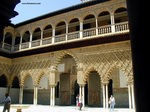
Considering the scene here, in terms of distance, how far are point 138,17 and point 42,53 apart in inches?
640

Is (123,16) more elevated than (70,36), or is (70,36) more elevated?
(123,16)

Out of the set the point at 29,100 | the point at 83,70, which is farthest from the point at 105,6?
the point at 29,100

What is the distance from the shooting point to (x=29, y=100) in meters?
20.8

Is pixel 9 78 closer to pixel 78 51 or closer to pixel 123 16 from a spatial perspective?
pixel 78 51

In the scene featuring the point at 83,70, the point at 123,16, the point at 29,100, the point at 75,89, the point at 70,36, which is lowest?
the point at 29,100

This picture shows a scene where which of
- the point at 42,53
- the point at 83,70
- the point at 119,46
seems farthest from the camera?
the point at 42,53

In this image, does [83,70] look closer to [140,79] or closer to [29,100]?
[29,100]

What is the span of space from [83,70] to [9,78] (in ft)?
28.1

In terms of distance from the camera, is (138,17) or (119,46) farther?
(119,46)

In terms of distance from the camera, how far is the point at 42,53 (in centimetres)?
1697

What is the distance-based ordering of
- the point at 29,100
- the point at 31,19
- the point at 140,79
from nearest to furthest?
the point at 140,79 → the point at 31,19 → the point at 29,100

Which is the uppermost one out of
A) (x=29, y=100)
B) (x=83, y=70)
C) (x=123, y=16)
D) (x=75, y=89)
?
(x=123, y=16)

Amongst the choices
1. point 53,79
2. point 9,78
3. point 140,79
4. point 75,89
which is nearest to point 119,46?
point 53,79

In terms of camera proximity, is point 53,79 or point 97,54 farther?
point 53,79
